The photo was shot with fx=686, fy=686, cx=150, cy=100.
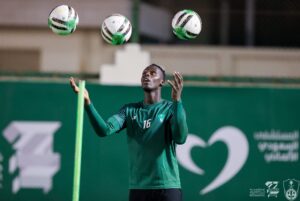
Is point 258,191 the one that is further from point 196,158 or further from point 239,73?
point 239,73

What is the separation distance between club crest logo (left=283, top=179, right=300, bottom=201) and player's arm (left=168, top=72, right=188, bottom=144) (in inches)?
195

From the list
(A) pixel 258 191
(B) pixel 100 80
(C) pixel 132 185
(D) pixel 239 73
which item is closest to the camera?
(C) pixel 132 185

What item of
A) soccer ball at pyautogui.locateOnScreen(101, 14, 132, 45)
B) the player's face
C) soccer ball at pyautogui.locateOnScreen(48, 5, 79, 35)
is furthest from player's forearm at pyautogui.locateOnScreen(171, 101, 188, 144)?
soccer ball at pyautogui.locateOnScreen(48, 5, 79, 35)

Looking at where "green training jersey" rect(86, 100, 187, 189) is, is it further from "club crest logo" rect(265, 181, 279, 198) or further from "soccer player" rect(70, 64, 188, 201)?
"club crest logo" rect(265, 181, 279, 198)

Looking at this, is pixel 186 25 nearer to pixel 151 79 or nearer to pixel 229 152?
pixel 151 79

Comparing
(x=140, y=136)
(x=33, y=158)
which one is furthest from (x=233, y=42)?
(x=140, y=136)

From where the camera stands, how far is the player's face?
251 inches

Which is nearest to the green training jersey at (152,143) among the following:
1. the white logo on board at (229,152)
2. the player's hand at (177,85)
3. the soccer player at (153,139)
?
the soccer player at (153,139)

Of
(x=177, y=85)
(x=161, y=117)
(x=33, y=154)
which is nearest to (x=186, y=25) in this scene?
(x=161, y=117)

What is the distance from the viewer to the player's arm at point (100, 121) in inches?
245

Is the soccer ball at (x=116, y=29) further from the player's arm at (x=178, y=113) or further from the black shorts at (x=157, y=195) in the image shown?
the black shorts at (x=157, y=195)

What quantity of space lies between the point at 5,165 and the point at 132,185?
16.4 feet

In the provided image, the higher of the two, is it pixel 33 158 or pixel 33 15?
pixel 33 15

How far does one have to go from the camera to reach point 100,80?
42.2ft
